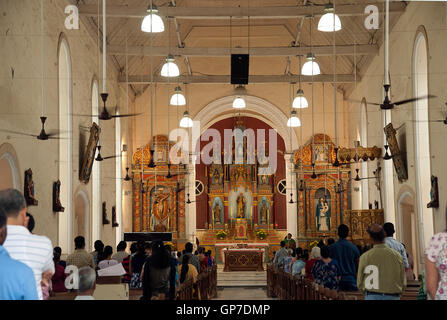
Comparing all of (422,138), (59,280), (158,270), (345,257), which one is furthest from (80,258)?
(422,138)

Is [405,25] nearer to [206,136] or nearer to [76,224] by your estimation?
[76,224]

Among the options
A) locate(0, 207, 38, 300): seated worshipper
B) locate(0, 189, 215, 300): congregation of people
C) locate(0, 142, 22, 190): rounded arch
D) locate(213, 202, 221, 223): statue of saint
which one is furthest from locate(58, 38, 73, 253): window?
locate(213, 202, 221, 223): statue of saint

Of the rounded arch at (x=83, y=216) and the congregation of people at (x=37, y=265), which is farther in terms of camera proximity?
the rounded arch at (x=83, y=216)

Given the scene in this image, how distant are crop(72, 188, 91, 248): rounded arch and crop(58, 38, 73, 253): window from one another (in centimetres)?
172

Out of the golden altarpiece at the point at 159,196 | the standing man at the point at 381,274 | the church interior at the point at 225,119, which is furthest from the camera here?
the golden altarpiece at the point at 159,196

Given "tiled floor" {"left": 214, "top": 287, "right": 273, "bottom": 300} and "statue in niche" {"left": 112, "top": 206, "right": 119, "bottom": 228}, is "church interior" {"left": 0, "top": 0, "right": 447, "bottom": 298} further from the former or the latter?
"tiled floor" {"left": 214, "top": 287, "right": 273, "bottom": 300}

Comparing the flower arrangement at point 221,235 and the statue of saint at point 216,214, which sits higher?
the statue of saint at point 216,214

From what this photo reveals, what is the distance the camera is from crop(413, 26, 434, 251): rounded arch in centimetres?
1397

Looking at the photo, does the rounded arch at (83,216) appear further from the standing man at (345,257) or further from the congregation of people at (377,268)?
the standing man at (345,257)

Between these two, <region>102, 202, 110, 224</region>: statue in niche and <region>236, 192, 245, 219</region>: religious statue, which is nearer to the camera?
<region>102, 202, 110, 224</region>: statue in niche

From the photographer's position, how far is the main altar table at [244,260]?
25.1 meters

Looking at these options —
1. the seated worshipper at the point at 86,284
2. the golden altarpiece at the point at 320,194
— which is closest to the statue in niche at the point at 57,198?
the seated worshipper at the point at 86,284

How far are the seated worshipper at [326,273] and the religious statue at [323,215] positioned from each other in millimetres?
17844
